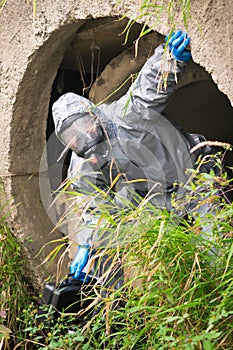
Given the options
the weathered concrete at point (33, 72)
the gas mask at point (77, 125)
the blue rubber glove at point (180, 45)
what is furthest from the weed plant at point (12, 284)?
the blue rubber glove at point (180, 45)

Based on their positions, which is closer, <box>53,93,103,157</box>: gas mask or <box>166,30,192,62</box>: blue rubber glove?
<box>166,30,192,62</box>: blue rubber glove

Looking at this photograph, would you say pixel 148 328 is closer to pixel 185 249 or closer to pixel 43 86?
pixel 185 249

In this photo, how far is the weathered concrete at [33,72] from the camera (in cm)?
315

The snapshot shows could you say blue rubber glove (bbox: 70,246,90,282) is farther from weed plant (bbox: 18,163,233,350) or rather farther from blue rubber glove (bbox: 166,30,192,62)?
blue rubber glove (bbox: 166,30,192,62)

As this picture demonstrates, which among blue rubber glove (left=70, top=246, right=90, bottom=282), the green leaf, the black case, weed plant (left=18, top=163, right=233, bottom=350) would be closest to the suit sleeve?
weed plant (left=18, top=163, right=233, bottom=350)

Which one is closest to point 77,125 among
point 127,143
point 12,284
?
point 127,143

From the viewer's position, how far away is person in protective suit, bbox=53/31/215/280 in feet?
9.65

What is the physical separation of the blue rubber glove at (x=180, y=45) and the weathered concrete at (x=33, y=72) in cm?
26

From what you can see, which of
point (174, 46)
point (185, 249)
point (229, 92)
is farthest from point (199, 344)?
point (174, 46)

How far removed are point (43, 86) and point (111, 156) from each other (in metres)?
0.68

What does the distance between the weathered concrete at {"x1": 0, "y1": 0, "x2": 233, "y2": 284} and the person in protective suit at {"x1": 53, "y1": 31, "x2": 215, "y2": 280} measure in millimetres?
334

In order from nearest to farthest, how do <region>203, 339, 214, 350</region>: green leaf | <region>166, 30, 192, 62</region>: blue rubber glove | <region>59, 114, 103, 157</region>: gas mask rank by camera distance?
<region>203, 339, 214, 350</region>: green leaf
<region>166, 30, 192, 62</region>: blue rubber glove
<region>59, 114, 103, 157</region>: gas mask

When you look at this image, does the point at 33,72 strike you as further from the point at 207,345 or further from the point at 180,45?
the point at 207,345

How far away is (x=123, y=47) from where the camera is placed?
405 centimetres
